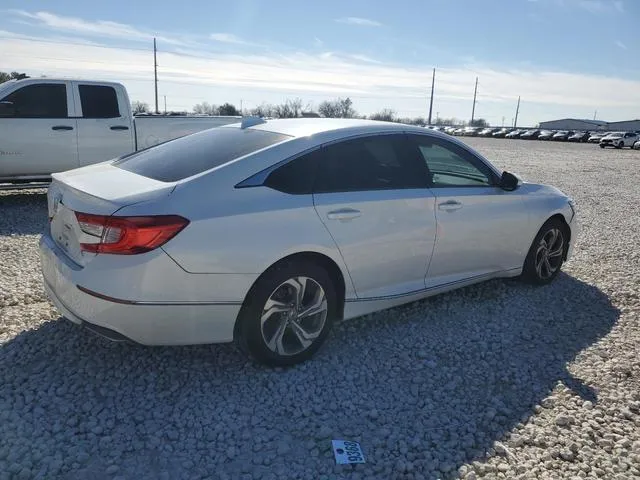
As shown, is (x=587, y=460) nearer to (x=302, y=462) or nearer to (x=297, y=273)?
(x=302, y=462)

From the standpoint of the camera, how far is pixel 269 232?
3188mm

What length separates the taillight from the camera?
9.40 ft

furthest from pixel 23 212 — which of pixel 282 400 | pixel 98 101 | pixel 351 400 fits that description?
pixel 351 400

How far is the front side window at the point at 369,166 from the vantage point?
365cm

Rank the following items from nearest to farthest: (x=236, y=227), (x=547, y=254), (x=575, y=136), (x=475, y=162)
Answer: (x=236, y=227), (x=475, y=162), (x=547, y=254), (x=575, y=136)

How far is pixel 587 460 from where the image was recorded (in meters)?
2.79

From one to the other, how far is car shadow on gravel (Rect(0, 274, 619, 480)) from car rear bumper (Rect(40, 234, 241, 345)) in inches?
15.3

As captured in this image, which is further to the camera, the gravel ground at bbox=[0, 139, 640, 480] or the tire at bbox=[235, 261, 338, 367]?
the tire at bbox=[235, 261, 338, 367]

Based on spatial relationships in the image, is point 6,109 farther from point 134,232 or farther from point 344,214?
point 344,214

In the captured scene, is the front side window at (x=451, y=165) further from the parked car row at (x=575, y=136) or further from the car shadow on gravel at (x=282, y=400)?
the parked car row at (x=575, y=136)

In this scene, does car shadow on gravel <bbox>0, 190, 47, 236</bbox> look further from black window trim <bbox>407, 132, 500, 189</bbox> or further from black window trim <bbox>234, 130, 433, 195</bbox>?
black window trim <bbox>407, 132, 500, 189</bbox>

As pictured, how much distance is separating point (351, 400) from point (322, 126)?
1.94 metres

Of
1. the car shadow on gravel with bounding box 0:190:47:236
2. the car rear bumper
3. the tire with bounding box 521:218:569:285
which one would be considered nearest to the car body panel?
the car rear bumper

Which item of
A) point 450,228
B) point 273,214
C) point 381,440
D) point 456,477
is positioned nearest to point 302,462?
point 381,440
